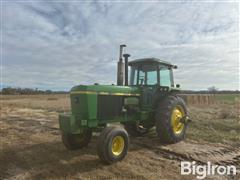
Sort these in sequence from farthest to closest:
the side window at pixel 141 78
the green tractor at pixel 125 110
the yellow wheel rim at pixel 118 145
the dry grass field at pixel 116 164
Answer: the side window at pixel 141 78 → the green tractor at pixel 125 110 → the yellow wheel rim at pixel 118 145 → the dry grass field at pixel 116 164

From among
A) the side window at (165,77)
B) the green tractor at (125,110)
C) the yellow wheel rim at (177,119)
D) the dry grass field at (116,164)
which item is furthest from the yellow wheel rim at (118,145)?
the side window at (165,77)

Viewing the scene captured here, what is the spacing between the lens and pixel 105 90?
6.39 metres

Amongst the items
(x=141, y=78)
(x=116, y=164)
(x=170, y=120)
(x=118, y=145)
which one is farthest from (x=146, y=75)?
(x=116, y=164)

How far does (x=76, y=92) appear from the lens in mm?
6098

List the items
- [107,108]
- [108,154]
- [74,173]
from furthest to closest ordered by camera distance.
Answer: [107,108], [108,154], [74,173]

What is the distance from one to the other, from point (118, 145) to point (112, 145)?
304 mm

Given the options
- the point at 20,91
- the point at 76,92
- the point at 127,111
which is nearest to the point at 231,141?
A: the point at 127,111

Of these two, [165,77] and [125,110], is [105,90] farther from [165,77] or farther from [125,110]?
[165,77]

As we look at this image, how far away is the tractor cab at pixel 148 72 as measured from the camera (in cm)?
766

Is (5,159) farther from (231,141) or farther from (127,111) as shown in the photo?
(231,141)

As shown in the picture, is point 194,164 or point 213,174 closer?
point 213,174

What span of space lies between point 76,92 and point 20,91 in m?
69.4

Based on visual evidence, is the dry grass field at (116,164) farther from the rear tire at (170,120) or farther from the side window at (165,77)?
the side window at (165,77)

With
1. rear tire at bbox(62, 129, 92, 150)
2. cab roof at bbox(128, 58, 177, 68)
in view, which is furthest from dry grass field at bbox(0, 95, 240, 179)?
cab roof at bbox(128, 58, 177, 68)
